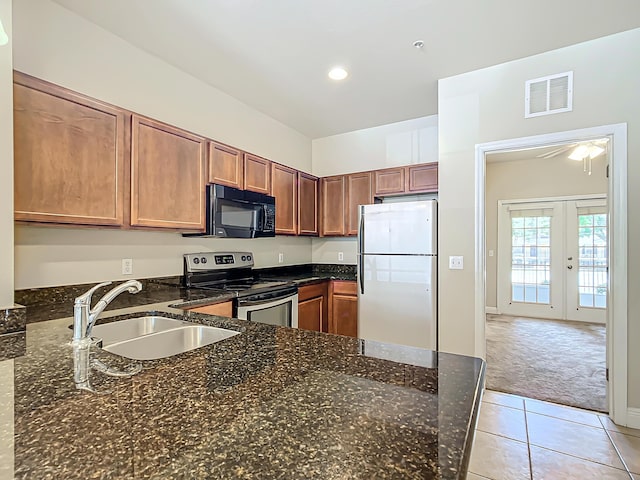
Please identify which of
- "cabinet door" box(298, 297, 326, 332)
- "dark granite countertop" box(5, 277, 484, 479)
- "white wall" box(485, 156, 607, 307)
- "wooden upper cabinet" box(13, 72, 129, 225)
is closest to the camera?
"dark granite countertop" box(5, 277, 484, 479)

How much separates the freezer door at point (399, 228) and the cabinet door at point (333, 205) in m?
0.69

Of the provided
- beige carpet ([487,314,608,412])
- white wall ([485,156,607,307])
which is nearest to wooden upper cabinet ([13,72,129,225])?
beige carpet ([487,314,608,412])

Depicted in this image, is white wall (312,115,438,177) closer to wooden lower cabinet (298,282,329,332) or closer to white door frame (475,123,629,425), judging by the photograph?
white door frame (475,123,629,425)

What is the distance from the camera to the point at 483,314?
105 inches

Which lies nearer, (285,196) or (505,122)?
(505,122)

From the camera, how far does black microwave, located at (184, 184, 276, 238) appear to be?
259cm

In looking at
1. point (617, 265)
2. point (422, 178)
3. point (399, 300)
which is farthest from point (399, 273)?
point (617, 265)

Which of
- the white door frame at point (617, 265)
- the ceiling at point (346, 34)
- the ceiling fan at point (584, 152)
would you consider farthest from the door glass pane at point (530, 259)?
the ceiling at point (346, 34)

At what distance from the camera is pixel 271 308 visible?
275 cm

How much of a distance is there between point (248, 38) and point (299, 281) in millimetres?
2072

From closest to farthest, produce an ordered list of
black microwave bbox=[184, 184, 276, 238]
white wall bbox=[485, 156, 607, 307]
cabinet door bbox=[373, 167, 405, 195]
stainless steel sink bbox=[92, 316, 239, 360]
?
stainless steel sink bbox=[92, 316, 239, 360], black microwave bbox=[184, 184, 276, 238], cabinet door bbox=[373, 167, 405, 195], white wall bbox=[485, 156, 607, 307]

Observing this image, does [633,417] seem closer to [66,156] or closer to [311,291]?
[311,291]

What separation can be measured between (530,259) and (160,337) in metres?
5.96

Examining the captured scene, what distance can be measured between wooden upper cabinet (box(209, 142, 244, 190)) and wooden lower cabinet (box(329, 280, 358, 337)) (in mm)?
1561
